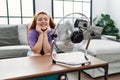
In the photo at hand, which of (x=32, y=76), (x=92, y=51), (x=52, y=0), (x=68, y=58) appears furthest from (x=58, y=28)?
(x=52, y=0)

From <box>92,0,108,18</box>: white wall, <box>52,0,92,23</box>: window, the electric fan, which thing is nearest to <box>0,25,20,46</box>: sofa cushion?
<box>52,0,92,23</box>: window

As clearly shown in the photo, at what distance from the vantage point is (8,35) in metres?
2.86

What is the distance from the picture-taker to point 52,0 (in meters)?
3.67

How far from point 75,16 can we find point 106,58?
1.39 meters

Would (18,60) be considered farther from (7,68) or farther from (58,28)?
(58,28)

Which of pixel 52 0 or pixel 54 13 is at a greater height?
pixel 52 0

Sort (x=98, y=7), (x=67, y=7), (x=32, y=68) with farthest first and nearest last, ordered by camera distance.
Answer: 1. (x=98, y=7)
2. (x=67, y=7)
3. (x=32, y=68)

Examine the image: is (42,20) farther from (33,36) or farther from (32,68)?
(32,68)

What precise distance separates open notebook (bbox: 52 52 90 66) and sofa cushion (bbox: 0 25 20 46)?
161 centimetres

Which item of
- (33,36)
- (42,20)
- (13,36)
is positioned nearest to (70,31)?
(42,20)

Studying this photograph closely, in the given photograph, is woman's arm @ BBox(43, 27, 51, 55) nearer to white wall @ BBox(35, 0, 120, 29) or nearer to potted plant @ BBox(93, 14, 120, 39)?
potted plant @ BBox(93, 14, 120, 39)

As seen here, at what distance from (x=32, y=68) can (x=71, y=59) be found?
0.36 metres

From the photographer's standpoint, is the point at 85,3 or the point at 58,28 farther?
the point at 85,3

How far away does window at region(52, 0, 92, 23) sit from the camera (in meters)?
3.81
